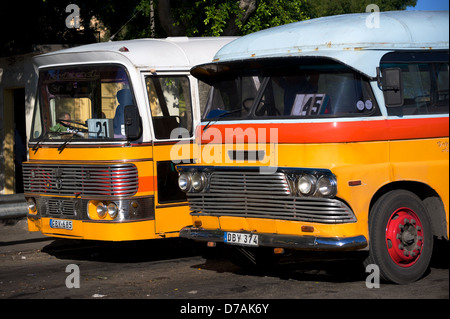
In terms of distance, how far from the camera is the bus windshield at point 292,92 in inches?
349

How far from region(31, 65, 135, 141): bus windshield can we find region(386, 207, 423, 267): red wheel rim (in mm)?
3633

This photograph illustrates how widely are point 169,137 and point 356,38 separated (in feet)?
10.4

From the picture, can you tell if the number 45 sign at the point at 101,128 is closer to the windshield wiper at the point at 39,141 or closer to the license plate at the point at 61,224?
the windshield wiper at the point at 39,141

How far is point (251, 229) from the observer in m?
9.28

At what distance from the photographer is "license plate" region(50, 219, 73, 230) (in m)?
11.1

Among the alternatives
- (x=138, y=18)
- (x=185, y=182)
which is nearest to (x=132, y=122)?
(x=185, y=182)

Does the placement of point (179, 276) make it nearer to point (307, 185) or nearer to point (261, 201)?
point (261, 201)

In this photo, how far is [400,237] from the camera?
899cm

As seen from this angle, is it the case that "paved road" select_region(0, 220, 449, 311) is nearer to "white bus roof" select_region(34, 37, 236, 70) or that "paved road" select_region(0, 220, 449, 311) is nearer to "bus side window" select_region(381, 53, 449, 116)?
"bus side window" select_region(381, 53, 449, 116)

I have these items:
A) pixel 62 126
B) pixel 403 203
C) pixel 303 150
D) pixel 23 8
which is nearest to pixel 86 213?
pixel 62 126

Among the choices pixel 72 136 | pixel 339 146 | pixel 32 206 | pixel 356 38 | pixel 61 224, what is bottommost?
pixel 61 224

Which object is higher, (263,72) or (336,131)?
(263,72)

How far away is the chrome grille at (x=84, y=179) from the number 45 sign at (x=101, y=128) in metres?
0.44

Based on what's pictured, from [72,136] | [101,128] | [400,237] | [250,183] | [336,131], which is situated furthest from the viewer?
[72,136]
